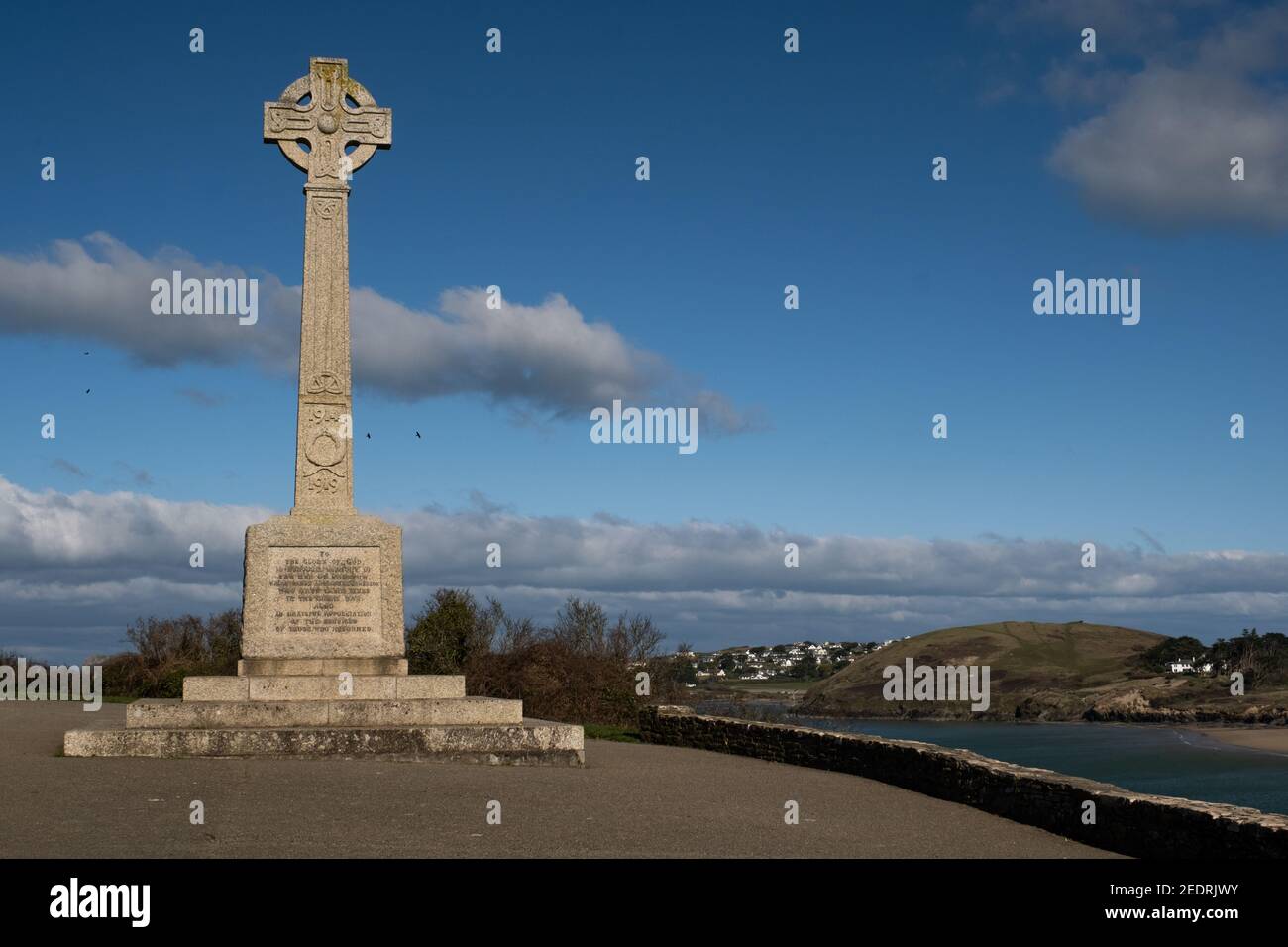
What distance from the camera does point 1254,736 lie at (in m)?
44.8

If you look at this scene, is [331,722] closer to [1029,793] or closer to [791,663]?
[1029,793]

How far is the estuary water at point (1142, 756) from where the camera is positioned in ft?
84.6

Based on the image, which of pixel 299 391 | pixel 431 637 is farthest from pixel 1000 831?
pixel 431 637

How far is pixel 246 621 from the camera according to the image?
1498 cm

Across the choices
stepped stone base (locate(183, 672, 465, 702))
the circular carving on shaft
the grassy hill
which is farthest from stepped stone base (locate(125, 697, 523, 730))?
the grassy hill

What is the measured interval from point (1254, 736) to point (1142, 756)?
40.2 feet

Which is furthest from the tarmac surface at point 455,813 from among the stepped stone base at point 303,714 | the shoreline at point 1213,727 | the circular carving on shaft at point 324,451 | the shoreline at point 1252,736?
the shoreline at point 1252,736

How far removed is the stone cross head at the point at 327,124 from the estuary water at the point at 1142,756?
10.6 metres

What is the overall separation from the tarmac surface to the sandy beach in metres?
31.8

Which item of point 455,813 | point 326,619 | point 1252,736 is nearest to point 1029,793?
point 455,813

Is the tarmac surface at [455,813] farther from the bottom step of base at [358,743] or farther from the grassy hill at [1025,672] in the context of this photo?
the grassy hill at [1025,672]
